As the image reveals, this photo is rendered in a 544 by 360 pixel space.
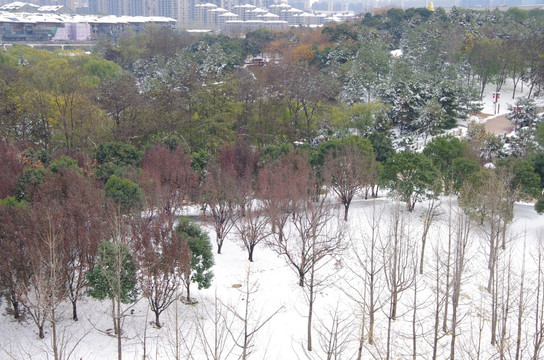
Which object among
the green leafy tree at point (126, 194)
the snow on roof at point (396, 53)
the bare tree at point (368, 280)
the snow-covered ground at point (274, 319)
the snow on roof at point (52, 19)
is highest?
the snow on roof at point (52, 19)

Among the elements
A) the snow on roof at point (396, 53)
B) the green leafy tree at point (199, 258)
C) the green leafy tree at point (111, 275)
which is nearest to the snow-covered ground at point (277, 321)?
the green leafy tree at point (199, 258)

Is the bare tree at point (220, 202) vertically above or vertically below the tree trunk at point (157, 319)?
above

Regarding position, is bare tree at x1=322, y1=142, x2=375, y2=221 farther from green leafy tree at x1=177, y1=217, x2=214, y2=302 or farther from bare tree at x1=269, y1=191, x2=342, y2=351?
green leafy tree at x1=177, y1=217, x2=214, y2=302

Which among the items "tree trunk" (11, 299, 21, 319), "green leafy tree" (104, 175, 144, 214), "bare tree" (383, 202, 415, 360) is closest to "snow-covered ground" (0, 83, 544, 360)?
"tree trunk" (11, 299, 21, 319)

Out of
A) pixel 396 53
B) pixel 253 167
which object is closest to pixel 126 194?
pixel 253 167

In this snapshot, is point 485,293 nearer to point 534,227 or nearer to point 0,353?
point 534,227

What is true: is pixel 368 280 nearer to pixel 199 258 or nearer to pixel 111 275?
pixel 199 258

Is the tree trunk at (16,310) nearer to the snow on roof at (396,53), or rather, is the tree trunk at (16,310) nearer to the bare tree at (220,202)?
the bare tree at (220,202)

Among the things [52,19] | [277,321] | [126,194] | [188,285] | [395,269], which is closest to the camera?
[395,269]
